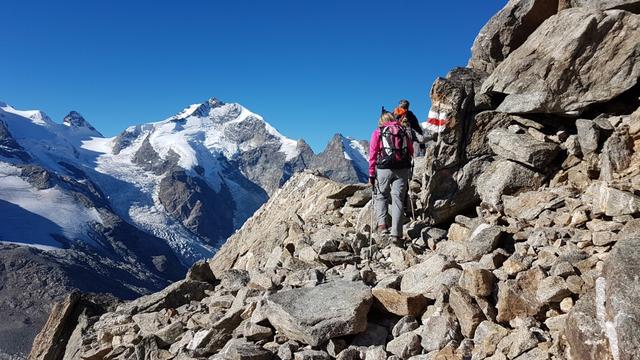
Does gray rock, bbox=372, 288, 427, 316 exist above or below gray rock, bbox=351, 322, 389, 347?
above

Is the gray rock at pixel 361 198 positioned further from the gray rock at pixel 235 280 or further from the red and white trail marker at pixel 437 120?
the gray rock at pixel 235 280

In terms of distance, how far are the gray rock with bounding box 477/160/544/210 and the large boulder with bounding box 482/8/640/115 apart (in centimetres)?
178

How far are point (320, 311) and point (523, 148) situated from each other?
7.51 m

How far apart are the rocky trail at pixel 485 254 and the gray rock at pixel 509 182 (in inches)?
1.5

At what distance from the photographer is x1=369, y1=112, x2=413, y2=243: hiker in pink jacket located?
1265cm

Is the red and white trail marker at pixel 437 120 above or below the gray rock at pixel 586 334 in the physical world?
above

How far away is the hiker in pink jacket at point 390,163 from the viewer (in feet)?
41.5

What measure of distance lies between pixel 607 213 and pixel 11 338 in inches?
9008

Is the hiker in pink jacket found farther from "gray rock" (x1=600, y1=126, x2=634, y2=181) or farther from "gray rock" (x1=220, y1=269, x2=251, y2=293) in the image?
"gray rock" (x1=600, y1=126, x2=634, y2=181)

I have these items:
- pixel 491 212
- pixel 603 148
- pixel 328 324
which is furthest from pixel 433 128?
pixel 328 324

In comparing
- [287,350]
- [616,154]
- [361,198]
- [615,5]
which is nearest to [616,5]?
[615,5]

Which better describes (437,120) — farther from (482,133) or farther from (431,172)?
(431,172)

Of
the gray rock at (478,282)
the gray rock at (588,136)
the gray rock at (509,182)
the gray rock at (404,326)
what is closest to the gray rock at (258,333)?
the gray rock at (404,326)

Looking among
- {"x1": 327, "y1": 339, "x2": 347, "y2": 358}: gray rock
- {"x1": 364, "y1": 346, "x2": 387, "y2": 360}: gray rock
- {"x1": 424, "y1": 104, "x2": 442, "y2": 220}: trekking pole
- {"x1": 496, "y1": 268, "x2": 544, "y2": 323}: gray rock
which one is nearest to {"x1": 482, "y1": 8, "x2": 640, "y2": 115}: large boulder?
{"x1": 424, "y1": 104, "x2": 442, "y2": 220}: trekking pole
